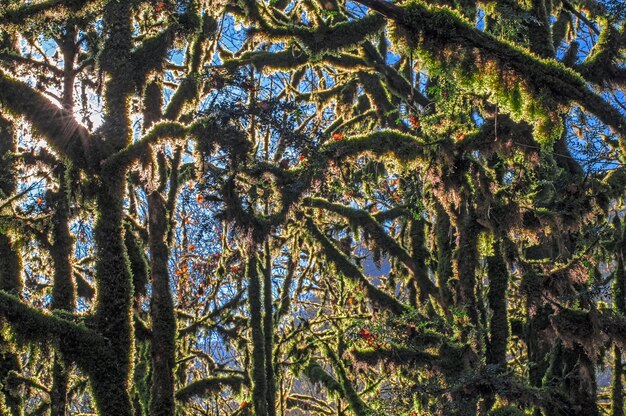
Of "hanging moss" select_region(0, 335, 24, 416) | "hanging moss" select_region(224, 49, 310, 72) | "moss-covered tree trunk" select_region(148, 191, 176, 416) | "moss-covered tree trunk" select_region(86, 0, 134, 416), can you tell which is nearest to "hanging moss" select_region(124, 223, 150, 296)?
"moss-covered tree trunk" select_region(148, 191, 176, 416)

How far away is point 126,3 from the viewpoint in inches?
267

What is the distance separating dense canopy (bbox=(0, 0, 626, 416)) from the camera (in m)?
6.30

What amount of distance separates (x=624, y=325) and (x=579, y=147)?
2.65 m

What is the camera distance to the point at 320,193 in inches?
353

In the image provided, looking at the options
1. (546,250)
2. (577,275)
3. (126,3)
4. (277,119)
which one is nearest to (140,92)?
(126,3)

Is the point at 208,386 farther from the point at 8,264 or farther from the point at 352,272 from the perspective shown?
the point at 8,264

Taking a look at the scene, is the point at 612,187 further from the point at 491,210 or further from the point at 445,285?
the point at 445,285

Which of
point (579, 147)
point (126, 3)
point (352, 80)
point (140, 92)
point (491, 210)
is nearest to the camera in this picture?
point (126, 3)

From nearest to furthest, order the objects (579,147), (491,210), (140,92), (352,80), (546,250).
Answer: (579,147), (140,92), (491,210), (546,250), (352,80)

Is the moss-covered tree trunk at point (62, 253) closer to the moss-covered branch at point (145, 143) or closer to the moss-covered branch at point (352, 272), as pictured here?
the moss-covered branch at point (145, 143)

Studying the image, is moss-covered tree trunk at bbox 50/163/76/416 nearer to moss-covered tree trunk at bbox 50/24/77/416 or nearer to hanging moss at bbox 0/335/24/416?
moss-covered tree trunk at bbox 50/24/77/416

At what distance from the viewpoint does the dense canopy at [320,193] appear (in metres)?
6.30

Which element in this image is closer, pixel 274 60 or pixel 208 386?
pixel 274 60

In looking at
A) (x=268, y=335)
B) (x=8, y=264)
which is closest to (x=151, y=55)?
(x=8, y=264)
